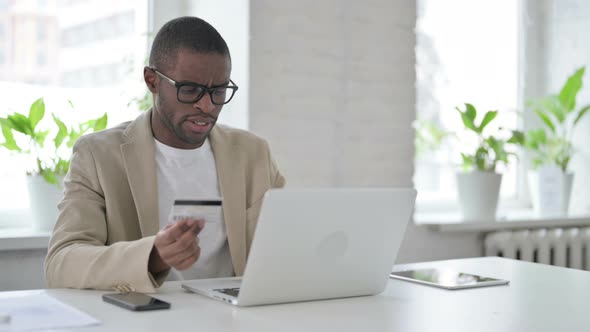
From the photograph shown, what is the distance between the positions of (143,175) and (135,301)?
625 mm

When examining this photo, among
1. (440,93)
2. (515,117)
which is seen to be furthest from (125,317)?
(515,117)

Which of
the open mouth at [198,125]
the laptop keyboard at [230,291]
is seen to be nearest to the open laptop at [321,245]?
the laptop keyboard at [230,291]

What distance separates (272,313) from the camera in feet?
4.61

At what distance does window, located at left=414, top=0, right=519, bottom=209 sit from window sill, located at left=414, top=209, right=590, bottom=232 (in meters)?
0.25

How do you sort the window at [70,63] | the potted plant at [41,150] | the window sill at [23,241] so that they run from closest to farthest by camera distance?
the window sill at [23,241], the potted plant at [41,150], the window at [70,63]

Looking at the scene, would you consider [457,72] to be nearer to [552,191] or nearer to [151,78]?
[552,191]

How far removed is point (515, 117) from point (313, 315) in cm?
314

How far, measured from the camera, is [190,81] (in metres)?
1.99

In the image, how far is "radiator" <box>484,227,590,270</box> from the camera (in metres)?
3.61

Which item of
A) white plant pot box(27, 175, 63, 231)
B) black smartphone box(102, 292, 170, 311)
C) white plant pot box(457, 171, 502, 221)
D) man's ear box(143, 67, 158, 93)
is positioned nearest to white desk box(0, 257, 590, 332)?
black smartphone box(102, 292, 170, 311)

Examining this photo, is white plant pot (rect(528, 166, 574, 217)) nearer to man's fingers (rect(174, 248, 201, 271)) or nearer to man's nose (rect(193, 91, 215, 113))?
man's nose (rect(193, 91, 215, 113))

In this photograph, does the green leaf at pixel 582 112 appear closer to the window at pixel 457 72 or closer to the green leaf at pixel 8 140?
the window at pixel 457 72

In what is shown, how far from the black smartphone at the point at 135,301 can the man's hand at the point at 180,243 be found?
0.09m

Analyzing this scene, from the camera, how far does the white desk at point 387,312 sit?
1.32 metres
